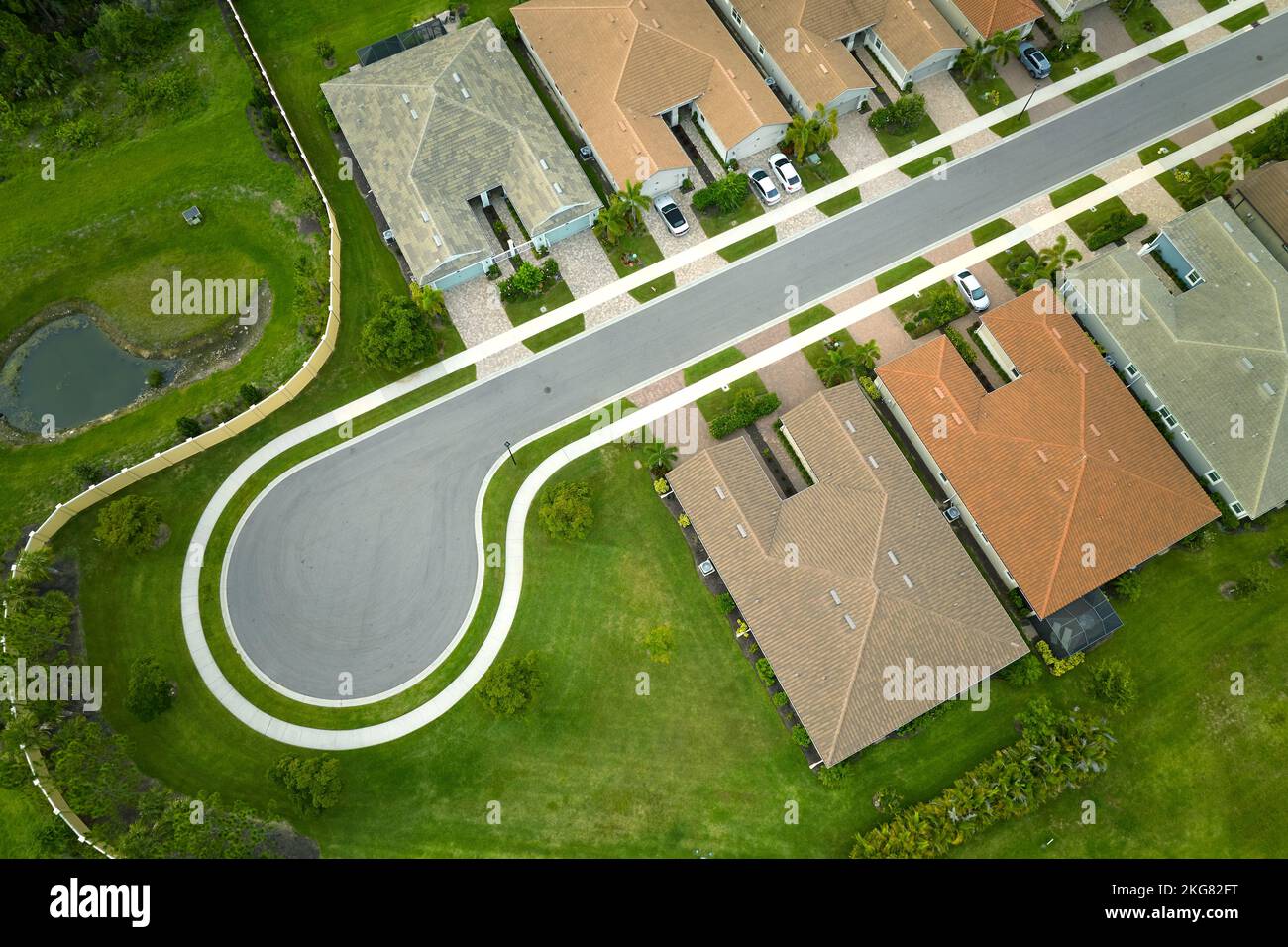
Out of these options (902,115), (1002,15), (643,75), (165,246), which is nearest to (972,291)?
(902,115)

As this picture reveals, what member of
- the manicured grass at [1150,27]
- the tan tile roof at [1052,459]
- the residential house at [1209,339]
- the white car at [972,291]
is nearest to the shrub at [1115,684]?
the tan tile roof at [1052,459]

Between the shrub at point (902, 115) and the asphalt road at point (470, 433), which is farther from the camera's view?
the shrub at point (902, 115)

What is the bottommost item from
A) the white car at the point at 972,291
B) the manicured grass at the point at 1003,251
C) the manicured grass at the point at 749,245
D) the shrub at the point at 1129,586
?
the shrub at the point at 1129,586

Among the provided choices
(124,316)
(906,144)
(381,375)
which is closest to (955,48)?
(906,144)

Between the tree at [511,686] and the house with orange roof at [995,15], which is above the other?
the house with orange roof at [995,15]

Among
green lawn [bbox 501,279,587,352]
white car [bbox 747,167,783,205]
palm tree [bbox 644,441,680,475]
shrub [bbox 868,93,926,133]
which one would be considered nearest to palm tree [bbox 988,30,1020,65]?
shrub [bbox 868,93,926,133]

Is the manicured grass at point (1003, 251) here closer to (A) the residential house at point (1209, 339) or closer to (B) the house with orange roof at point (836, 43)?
(A) the residential house at point (1209, 339)

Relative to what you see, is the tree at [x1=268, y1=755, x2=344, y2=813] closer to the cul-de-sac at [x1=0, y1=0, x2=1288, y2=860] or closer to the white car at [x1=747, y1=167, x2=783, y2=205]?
the cul-de-sac at [x1=0, y1=0, x2=1288, y2=860]

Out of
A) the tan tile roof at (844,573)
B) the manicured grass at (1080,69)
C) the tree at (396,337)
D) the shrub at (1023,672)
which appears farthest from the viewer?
the manicured grass at (1080,69)
